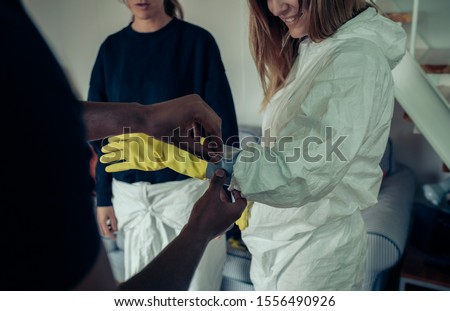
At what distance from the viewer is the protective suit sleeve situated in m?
0.55

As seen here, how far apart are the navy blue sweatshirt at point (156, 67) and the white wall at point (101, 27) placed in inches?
0.7

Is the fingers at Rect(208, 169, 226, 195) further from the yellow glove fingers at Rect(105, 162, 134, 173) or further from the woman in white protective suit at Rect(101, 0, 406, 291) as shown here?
the yellow glove fingers at Rect(105, 162, 134, 173)

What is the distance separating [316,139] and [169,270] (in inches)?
9.8

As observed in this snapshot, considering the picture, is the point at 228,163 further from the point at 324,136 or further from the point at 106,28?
the point at 106,28

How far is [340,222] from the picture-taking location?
0.71 meters

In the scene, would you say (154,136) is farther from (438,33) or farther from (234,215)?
(438,33)

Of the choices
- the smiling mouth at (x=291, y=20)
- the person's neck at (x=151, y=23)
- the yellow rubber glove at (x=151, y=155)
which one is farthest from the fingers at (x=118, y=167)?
the smiling mouth at (x=291, y=20)

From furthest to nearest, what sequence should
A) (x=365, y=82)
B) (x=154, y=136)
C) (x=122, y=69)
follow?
(x=122, y=69)
(x=154, y=136)
(x=365, y=82)

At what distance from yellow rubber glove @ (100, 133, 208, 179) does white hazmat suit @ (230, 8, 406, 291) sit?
122 millimetres

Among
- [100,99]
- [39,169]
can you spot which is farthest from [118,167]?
[39,169]

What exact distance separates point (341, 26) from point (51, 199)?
50cm

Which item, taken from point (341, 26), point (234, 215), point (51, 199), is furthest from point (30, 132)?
point (341, 26)

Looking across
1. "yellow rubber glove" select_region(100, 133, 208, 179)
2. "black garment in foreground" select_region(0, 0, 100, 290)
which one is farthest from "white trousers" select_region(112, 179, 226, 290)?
"black garment in foreground" select_region(0, 0, 100, 290)
